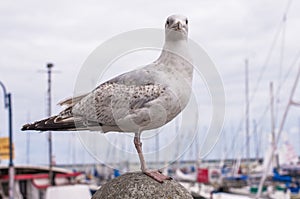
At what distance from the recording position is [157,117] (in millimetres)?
6074

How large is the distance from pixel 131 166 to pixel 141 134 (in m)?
1.09

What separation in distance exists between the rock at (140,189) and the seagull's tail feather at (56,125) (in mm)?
871

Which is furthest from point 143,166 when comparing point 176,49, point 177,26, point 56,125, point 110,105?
point 177,26

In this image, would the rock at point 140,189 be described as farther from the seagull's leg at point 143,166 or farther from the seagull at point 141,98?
the seagull at point 141,98

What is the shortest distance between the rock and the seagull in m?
0.28

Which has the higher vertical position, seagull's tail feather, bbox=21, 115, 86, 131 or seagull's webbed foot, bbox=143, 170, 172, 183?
seagull's tail feather, bbox=21, 115, 86, 131

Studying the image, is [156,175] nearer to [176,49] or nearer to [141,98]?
[141,98]

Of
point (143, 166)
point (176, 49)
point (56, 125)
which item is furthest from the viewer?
point (143, 166)

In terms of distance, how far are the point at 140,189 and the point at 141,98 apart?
1169 millimetres

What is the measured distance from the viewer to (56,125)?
646 centimetres

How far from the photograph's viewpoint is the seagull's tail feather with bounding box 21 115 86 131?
643cm

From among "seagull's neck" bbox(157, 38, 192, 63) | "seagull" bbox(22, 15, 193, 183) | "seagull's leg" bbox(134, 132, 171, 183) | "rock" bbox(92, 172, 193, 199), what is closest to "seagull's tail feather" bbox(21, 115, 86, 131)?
"seagull" bbox(22, 15, 193, 183)

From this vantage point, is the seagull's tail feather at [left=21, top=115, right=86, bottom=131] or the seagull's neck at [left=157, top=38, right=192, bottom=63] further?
the seagull's tail feather at [left=21, top=115, right=86, bottom=131]

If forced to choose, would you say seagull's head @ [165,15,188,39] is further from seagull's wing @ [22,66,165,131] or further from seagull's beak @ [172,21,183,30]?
seagull's wing @ [22,66,165,131]
